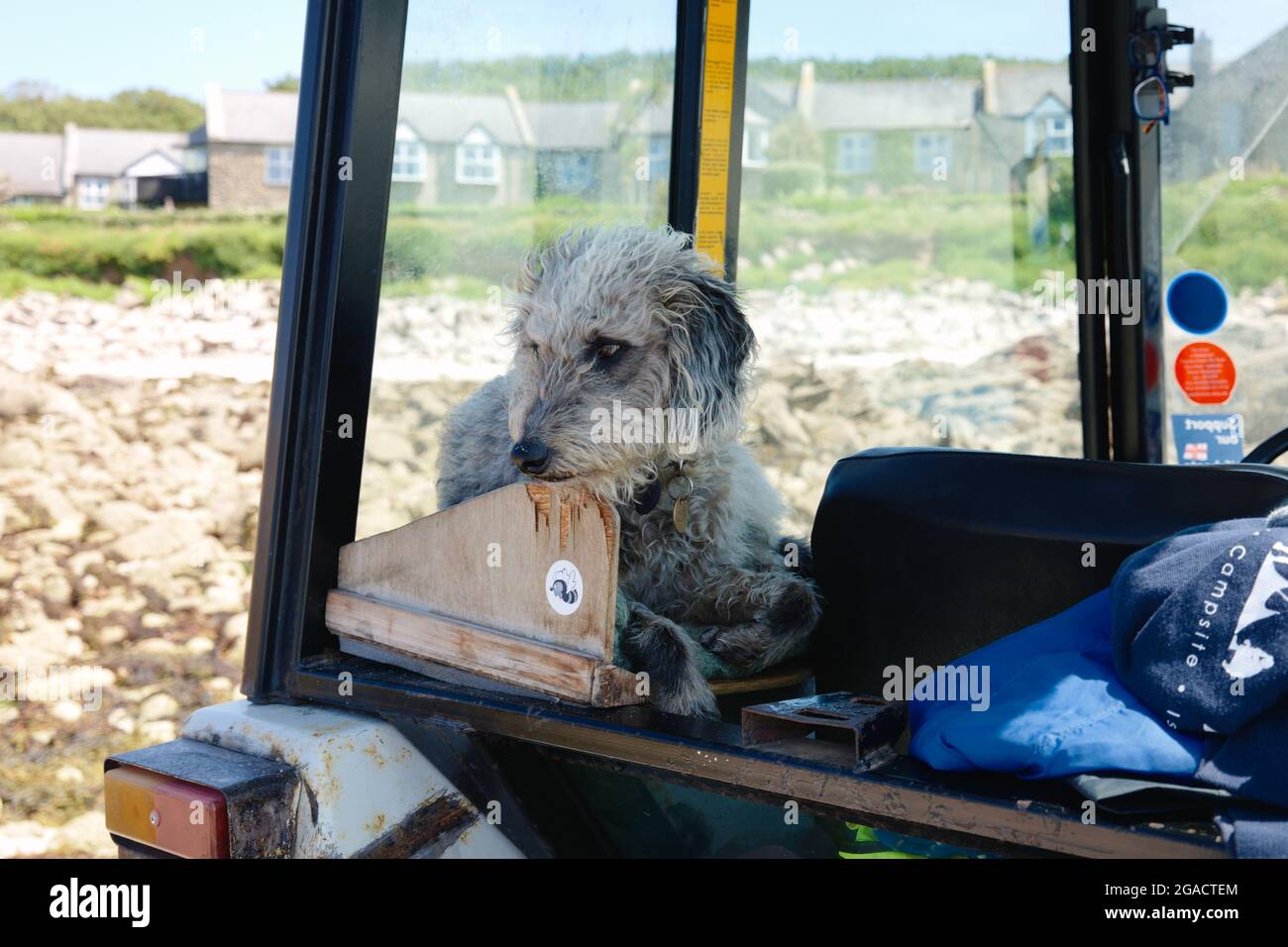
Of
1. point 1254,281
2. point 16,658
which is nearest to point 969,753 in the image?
point 1254,281

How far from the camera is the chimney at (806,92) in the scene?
29.8ft

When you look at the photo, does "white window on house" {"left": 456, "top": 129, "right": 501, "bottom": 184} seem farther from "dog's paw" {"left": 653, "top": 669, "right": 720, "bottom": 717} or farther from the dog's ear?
"dog's paw" {"left": 653, "top": 669, "right": 720, "bottom": 717}

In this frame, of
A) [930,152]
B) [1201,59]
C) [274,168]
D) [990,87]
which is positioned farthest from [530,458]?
[274,168]

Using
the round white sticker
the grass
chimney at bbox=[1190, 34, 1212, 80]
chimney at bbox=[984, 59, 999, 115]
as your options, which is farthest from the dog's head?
chimney at bbox=[984, 59, 999, 115]

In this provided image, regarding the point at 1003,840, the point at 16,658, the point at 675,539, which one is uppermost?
the point at 675,539

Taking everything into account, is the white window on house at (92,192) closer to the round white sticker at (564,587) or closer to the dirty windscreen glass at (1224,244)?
the dirty windscreen glass at (1224,244)

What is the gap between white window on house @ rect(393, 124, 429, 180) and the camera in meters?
2.33

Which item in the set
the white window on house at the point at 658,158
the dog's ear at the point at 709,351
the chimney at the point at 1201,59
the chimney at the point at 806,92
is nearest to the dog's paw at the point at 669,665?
the dog's ear at the point at 709,351

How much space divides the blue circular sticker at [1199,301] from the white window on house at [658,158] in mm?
1612

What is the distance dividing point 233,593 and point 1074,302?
6087 millimetres

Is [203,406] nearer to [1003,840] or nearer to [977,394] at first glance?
[977,394]

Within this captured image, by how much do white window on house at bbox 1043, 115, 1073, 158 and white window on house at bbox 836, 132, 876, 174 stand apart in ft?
21.2

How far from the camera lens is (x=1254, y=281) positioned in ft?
11.9
